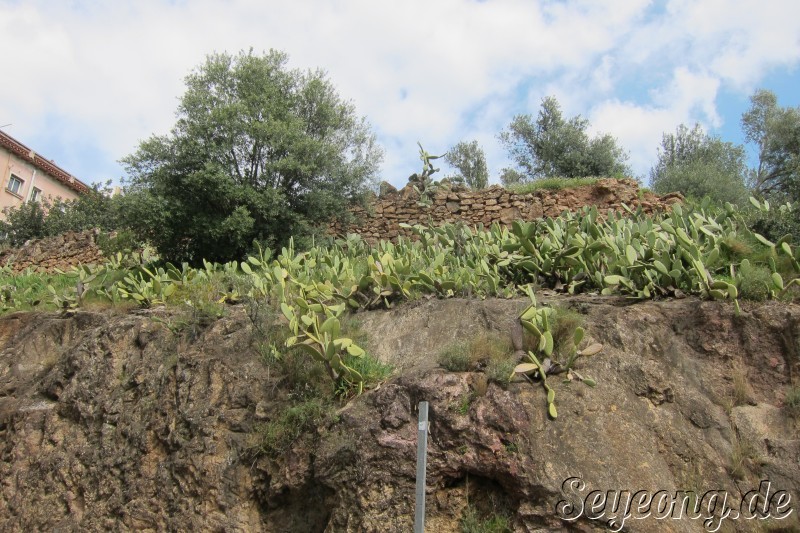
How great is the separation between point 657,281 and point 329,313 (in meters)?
3.48

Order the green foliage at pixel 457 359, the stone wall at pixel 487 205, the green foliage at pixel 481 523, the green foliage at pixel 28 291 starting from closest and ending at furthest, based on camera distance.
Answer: the green foliage at pixel 481 523
the green foliage at pixel 457 359
the green foliage at pixel 28 291
the stone wall at pixel 487 205

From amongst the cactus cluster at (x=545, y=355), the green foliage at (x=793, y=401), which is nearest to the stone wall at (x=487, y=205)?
the cactus cluster at (x=545, y=355)

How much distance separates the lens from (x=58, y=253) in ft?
59.1

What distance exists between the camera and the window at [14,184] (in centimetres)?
3261

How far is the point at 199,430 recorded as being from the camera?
22.2ft

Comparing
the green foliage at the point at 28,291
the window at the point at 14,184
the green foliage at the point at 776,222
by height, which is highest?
the window at the point at 14,184

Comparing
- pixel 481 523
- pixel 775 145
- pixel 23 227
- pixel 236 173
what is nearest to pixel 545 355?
pixel 481 523

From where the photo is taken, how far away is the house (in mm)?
32062

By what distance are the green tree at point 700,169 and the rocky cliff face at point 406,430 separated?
304 inches

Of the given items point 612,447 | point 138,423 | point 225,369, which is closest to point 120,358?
point 138,423

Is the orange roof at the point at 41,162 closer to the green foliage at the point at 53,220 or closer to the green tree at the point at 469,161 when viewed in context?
the green foliage at the point at 53,220

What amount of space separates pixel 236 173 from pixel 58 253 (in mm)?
8663

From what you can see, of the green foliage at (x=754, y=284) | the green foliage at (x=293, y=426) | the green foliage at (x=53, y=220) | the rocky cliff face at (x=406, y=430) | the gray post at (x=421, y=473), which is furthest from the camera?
the green foliage at (x=53, y=220)

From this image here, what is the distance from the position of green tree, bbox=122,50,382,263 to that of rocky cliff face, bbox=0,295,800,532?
3.68 meters
